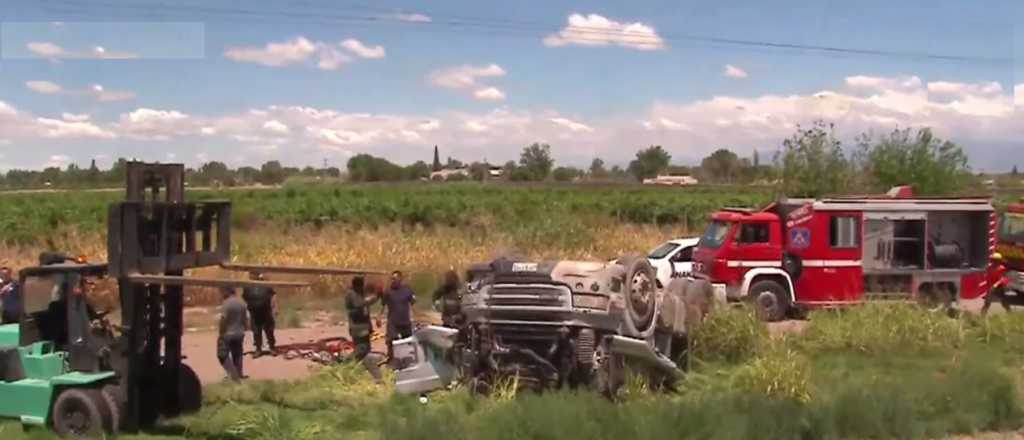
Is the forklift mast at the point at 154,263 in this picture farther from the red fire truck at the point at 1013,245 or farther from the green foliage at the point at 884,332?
the red fire truck at the point at 1013,245

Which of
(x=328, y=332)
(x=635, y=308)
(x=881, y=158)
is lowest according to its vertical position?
(x=328, y=332)

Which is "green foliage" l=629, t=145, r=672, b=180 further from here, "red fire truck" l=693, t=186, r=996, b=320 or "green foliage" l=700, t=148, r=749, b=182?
"red fire truck" l=693, t=186, r=996, b=320

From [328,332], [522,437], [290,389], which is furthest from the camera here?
[328,332]

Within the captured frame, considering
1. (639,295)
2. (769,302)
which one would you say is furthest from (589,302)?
(769,302)

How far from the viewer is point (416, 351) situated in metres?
11.8

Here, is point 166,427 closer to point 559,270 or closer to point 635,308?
point 559,270

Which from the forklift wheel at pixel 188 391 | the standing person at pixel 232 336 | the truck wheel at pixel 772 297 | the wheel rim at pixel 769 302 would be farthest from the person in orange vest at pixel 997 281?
the forklift wheel at pixel 188 391

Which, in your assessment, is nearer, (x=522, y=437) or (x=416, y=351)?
(x=522, y=437)

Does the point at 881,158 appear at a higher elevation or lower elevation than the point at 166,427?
higher

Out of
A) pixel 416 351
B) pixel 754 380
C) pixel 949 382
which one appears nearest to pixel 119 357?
pixel 416 351

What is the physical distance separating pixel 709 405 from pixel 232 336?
6.69 m

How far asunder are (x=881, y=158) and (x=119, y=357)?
3605 cm

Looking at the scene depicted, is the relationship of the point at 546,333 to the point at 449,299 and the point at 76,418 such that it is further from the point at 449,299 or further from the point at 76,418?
the point at 76,418

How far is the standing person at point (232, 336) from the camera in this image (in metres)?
13.4
